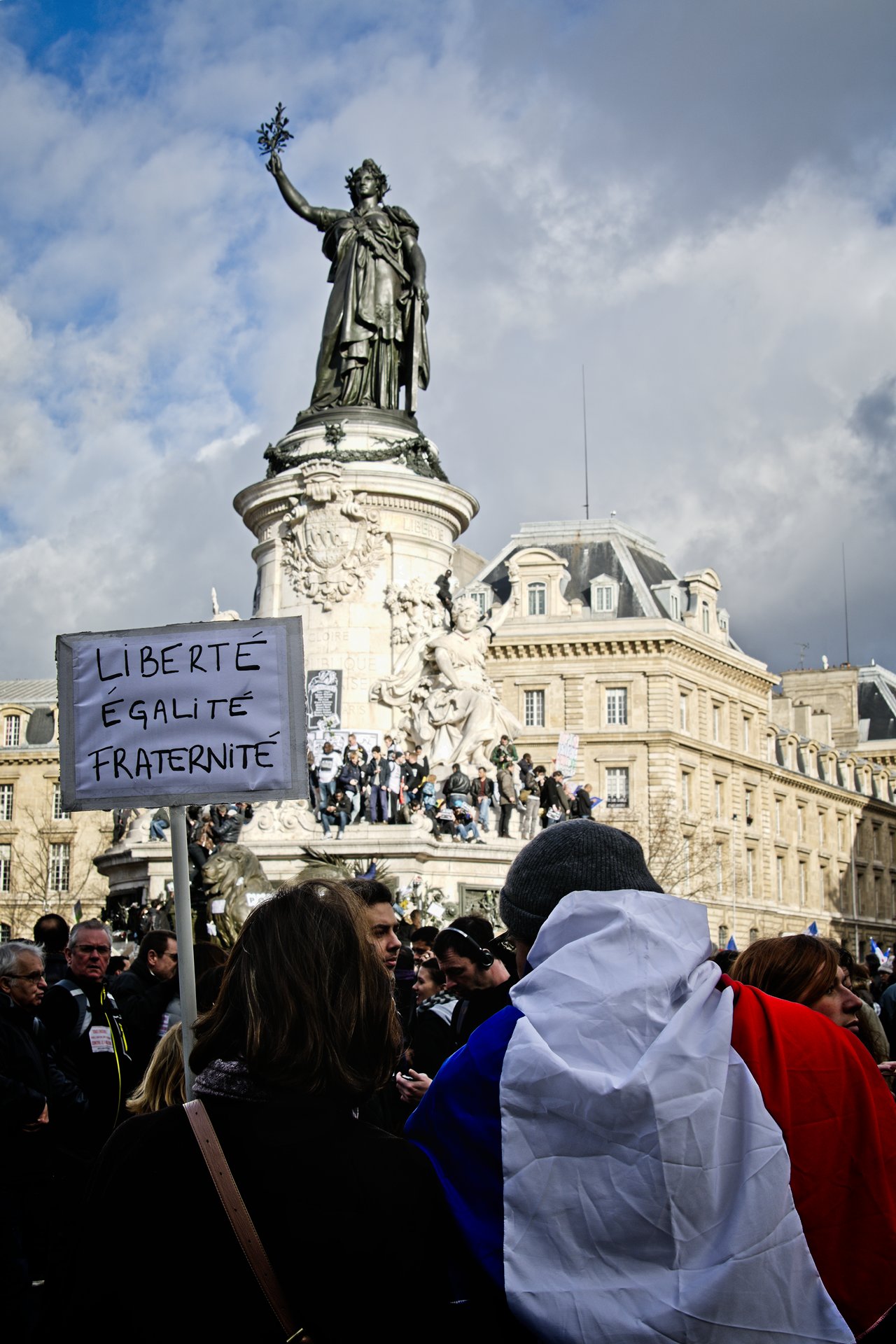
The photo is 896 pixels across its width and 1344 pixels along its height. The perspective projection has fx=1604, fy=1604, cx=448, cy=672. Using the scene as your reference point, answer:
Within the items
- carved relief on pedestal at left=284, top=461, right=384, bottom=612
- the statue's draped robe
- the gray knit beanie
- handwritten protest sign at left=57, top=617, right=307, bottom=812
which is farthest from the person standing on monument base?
the statue's draped robe

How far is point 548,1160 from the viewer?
112 inches

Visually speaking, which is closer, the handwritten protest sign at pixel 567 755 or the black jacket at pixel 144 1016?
the black jacket at pixel 144 1016

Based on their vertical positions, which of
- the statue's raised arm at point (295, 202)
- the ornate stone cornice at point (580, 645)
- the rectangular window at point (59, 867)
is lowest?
the rectangular window at point (59, 867)

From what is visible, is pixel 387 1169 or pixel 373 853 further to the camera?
pixel 373 853

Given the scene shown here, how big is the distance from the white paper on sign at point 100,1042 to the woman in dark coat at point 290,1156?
3751 mm

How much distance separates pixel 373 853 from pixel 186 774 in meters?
14.8

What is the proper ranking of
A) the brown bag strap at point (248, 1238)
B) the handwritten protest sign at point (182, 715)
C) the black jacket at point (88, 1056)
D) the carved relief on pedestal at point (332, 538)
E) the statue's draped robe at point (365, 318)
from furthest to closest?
the statue's draped robe at point (365, 318) < the carved relief on pedestal at point (332, 538) < the black jacket at point (88, 1056) < the handwritten protest sign at point (182, 715) < the brown bag strap at point (248, 1238)

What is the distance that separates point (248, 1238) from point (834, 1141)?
1.07 m

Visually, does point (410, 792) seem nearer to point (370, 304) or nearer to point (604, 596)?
point (370, 304)

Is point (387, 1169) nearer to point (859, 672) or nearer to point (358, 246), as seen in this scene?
point (358, 246)

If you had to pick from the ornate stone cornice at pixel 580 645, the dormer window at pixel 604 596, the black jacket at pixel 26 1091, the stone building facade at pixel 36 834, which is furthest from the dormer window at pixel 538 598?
the black jacket at pixel 26 1091

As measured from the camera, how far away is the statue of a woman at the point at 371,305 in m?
24.2

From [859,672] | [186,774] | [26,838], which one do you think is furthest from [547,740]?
[186,774]

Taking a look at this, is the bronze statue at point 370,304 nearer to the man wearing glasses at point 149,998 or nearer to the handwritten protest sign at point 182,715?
the man wearing glasses at point 149,998
